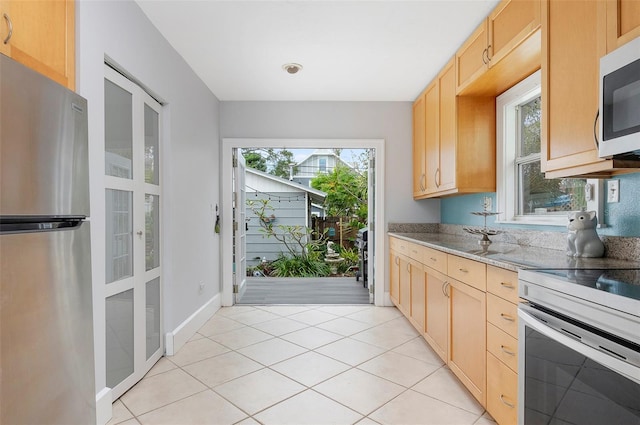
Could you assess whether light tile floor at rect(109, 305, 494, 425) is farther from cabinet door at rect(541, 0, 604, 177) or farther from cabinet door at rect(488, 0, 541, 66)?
cabinet door at rect(488, 0, 541, 66)

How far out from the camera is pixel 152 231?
8.39ft

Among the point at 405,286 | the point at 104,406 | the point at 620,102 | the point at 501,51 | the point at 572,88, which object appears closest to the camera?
the point at 620,102

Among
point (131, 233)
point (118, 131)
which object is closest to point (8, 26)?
point (118, 131)

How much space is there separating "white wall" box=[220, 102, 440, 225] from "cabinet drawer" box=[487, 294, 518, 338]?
242 cm

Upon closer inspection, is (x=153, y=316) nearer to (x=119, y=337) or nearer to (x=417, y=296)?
(x=119, y=337)

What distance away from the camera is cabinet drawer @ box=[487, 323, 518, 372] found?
1571 millimetres

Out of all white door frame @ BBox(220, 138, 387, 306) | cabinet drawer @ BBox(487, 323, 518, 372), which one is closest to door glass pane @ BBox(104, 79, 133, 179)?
white door frame @ BBox(220, 138, 387, 306)

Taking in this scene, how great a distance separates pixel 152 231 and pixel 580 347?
2585mm

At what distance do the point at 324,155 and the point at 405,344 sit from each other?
9962 millimetres

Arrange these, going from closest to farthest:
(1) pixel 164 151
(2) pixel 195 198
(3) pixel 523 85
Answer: (3) pixel 523 85 → (1) pixel 164 151 → (2) pixel 195 198

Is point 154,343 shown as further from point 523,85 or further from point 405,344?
point 523,85

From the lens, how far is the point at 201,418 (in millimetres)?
1872

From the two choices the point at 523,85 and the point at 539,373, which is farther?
the point at 523,85

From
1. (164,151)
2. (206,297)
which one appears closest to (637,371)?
(164,151)
